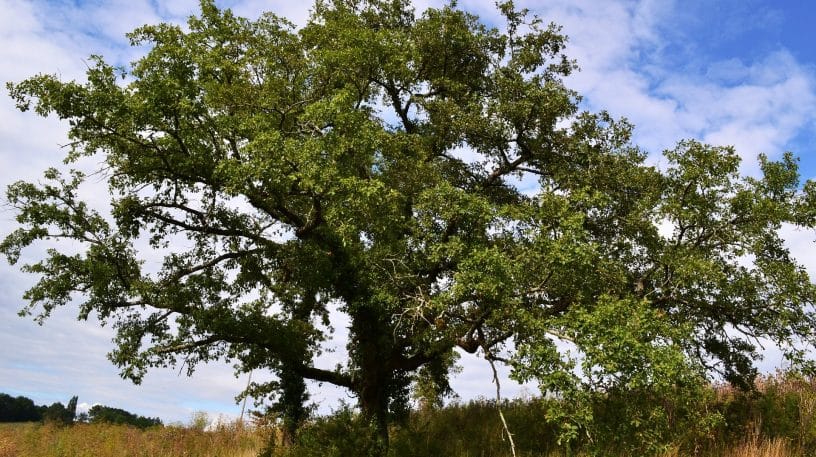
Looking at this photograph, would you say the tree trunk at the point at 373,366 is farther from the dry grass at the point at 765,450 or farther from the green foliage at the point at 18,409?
the green foliage at the point at 18,409

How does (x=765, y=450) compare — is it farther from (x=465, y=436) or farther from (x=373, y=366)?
(x=373, y=366)

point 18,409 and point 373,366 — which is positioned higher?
point 18,409

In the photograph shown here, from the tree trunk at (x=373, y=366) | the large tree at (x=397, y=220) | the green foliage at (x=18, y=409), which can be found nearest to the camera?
the large tree at (x=397, y=220)

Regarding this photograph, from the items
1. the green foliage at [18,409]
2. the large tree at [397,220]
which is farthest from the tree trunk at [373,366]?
the green foliage at [18,409]

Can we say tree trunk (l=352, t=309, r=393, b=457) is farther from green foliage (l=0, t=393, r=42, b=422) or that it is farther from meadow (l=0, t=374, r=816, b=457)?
green foliage (l=0, t=393, r=42, b=422)

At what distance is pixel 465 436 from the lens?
16.2m

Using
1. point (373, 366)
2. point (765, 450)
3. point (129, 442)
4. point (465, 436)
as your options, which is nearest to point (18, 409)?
point (129, 442)

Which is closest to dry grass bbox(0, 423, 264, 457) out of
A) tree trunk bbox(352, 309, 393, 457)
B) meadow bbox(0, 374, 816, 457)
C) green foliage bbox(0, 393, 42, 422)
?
meadow bbox(0, 374, 816, 457)

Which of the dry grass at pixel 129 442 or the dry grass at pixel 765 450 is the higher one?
the dry grass at pixel 129 442

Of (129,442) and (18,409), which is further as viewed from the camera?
(18,409)

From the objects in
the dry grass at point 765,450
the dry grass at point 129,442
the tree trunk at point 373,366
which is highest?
the tree trunk at point 373,366

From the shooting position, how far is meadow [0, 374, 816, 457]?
12227 millimetres

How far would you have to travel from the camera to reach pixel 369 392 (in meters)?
16.5

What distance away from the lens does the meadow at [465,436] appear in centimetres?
1223
